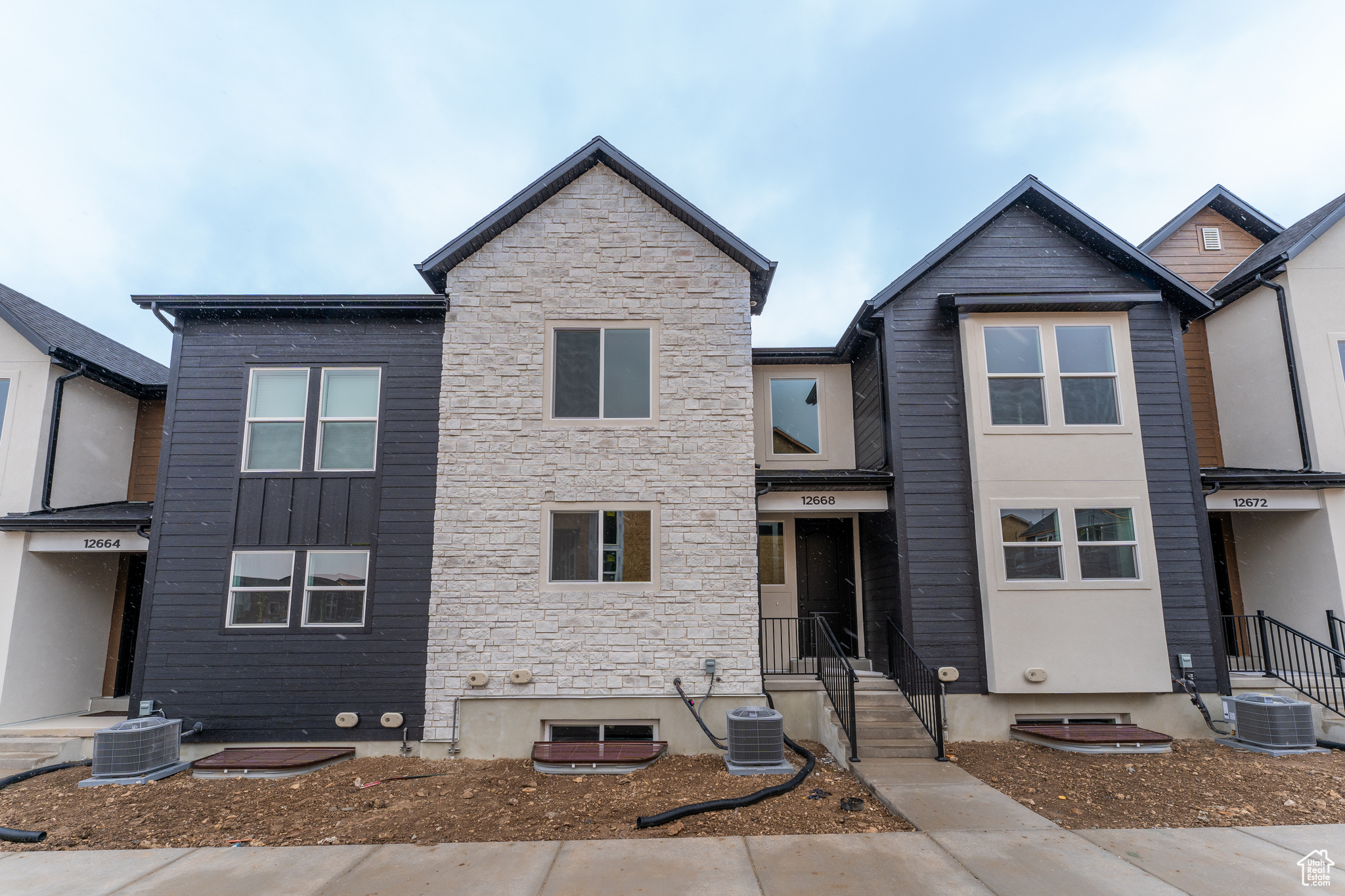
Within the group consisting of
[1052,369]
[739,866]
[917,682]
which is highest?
[1052,369]

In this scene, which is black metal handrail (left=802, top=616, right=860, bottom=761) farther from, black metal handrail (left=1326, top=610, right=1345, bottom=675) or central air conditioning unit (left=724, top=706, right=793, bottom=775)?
black metal handrail (left=1326, top=610, right=1345, bottom=675)

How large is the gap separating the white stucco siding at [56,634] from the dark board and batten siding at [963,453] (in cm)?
1196

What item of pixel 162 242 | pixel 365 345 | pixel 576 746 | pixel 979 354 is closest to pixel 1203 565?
pixel 979 354

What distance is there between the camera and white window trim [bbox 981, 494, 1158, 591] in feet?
30.7

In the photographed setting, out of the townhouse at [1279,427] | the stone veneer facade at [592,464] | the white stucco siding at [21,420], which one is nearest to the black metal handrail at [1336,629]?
the townhouse at [1279,427]

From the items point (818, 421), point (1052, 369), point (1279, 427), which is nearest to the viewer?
point (1052, 369)

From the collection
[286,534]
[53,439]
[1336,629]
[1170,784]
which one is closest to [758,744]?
[1170,784]

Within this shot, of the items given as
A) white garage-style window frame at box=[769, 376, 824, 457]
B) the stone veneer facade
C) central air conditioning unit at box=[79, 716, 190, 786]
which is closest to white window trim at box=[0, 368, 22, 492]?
central air conditioning unit at box=[79, 716, 190, 786]

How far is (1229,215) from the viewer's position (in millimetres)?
13195

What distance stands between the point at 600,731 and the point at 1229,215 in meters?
14.4

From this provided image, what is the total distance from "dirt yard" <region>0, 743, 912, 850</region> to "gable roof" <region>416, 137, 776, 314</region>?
6413 millimetres

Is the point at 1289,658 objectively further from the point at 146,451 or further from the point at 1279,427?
the point at 146,451

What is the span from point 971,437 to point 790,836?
6.06 metres

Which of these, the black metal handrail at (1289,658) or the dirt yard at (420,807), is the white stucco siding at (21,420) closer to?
the dirt yard at (420,807)
